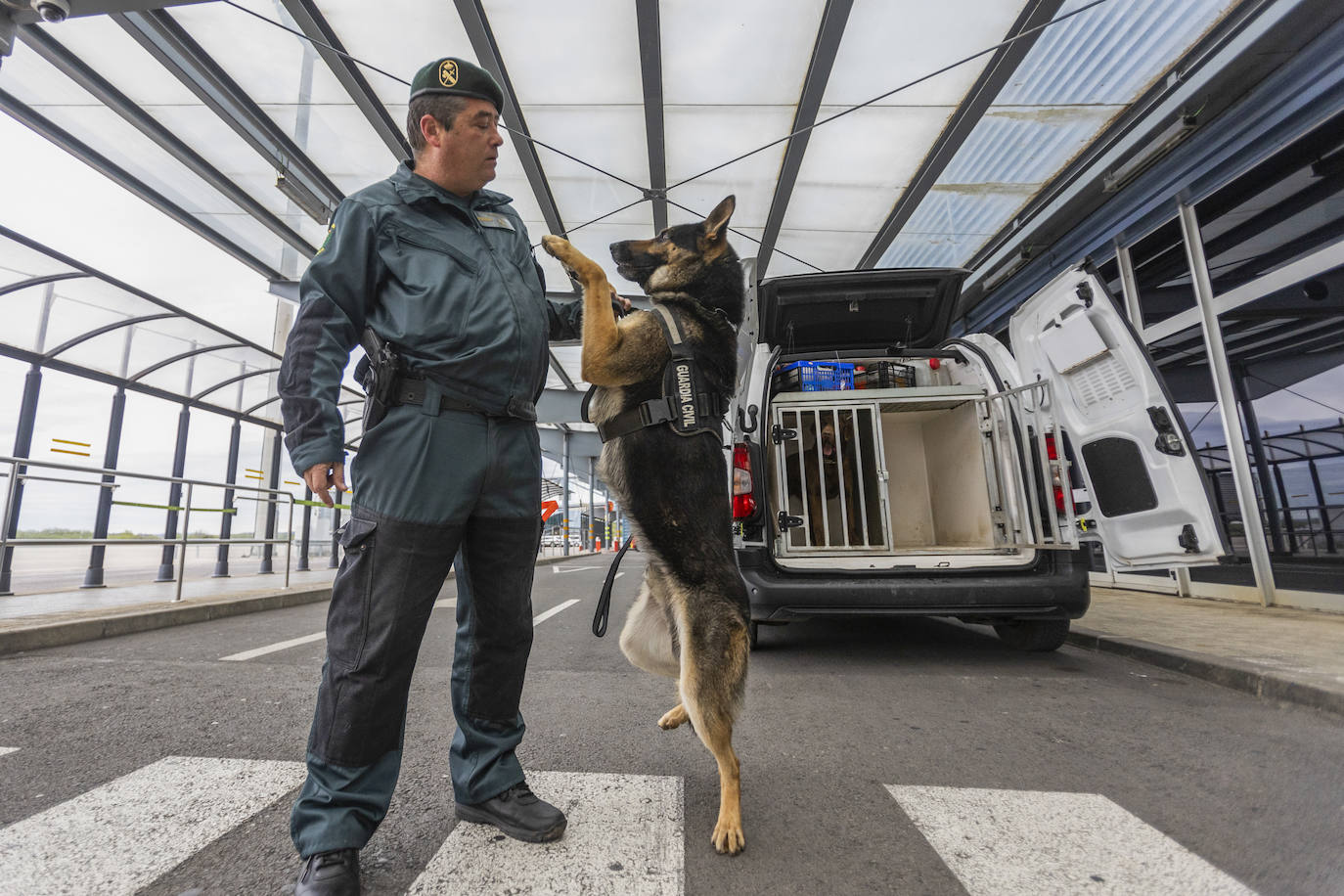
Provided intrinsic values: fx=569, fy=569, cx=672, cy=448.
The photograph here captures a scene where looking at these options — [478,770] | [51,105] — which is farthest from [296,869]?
[51,105]

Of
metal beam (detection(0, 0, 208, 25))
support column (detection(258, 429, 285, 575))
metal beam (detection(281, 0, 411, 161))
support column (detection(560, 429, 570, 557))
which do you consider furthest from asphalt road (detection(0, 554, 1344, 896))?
support column (detection(560, 429, 570, 557))

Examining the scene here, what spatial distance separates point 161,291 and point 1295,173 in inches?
491

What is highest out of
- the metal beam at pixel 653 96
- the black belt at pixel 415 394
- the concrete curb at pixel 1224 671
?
the metal beam at pixel 653 96

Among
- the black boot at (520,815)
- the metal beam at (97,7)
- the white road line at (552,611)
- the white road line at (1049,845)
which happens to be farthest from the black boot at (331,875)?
the metal beam at (97,7)

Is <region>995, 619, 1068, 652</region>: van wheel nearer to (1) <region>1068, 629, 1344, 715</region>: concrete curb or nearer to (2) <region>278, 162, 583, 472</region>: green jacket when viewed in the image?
(1) <region>1068, 629, 1344, 715</region>: concrete curb

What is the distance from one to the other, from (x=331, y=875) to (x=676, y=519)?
1126mm

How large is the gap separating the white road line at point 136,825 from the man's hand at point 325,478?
2.87 feet

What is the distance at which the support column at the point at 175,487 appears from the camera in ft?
24.9

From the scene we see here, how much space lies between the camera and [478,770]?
1542mm

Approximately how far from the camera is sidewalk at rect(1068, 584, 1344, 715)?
272 cm

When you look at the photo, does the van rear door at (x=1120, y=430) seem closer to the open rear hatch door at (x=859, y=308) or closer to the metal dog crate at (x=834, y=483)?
the open rear hatch door at (x=859, y=308)

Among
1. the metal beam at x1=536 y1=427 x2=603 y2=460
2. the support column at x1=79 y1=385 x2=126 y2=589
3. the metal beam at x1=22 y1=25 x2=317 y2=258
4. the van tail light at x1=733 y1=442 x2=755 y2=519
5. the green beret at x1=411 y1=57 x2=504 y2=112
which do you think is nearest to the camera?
the green beret at x1=411 y1=57 x2=504 y2=112

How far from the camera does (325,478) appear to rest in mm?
1396

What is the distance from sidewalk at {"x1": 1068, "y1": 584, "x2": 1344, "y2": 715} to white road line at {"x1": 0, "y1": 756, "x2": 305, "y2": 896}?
4182 mm
